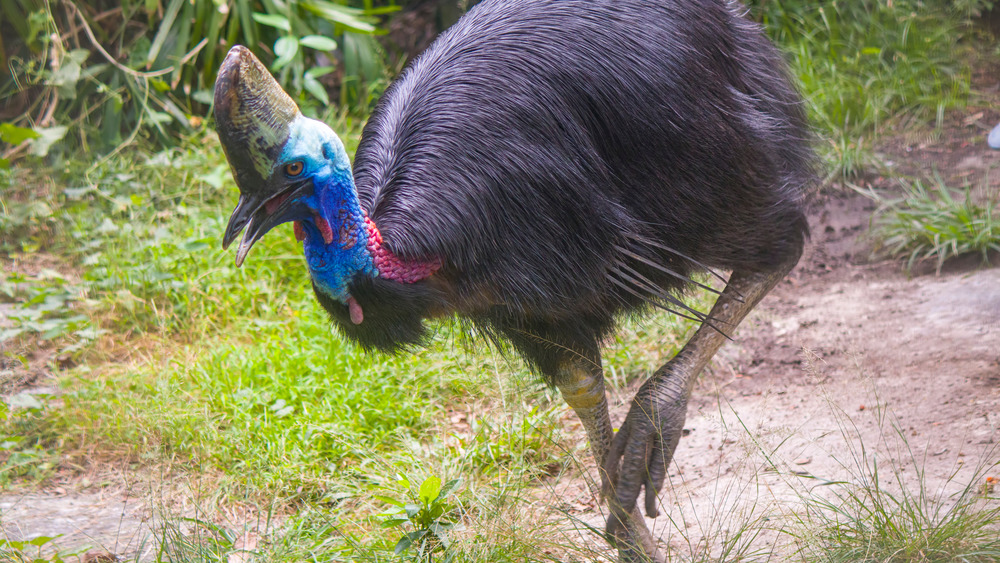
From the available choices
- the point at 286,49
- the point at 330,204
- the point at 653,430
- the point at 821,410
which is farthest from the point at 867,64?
the point at 330,204

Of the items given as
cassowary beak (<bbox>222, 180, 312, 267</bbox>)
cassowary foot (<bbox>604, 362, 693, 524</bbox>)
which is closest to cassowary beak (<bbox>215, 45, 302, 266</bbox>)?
cassowary beak (<bbox>222, 180, 312, 267</bbox>)

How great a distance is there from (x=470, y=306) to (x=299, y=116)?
22.1 inches

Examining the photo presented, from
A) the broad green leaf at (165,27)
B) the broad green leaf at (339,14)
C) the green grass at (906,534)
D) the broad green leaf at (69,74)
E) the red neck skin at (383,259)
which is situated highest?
the broad green leaf at (339,14)

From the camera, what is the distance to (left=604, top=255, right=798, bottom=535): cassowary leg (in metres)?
2.32

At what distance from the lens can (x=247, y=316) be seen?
3.85 m

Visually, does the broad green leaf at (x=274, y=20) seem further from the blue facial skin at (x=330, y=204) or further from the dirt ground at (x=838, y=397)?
the blue facial skin at (x=330, y=204)

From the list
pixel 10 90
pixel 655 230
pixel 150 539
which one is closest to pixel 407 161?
pixel 655 230

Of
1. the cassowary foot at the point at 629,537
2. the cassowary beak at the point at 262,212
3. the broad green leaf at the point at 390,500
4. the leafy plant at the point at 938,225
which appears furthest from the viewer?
the leafy plant at the point at 938,225

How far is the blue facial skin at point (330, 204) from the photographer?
73.6 inches

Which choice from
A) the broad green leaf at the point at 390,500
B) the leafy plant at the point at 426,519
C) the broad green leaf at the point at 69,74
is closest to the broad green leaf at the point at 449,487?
the leafy plant at the point at 426,519

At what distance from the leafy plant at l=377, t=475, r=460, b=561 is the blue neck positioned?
0.75 metres

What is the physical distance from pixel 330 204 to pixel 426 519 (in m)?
0.98

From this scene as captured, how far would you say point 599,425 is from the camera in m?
2.57

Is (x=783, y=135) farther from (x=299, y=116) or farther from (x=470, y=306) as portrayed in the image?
(x=299, y=116)
